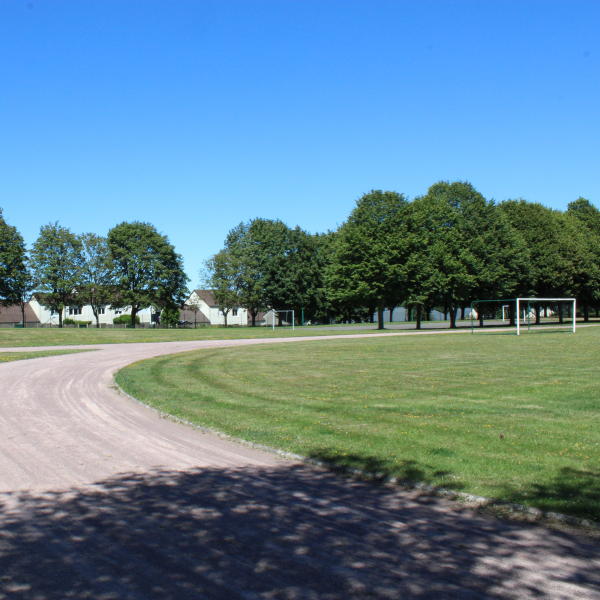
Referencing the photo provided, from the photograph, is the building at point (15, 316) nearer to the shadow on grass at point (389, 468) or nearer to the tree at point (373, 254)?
the tree at point (373, 254)

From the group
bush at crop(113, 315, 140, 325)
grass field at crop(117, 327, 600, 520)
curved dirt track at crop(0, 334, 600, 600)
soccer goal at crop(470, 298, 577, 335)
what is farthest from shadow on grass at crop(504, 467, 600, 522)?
bush at crop(113, 315, 140, 325)

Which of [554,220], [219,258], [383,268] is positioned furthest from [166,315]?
[554,220]

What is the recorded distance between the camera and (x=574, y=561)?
A: 15.3 ft

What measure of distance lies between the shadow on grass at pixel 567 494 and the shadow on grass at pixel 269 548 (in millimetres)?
607

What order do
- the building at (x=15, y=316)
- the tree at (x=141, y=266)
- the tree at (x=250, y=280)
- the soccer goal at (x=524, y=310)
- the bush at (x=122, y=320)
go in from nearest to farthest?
the soccer goal at (x=524, y=310) → the tree at (x=141, y=266) → the tree at (x=250, y=280) → the bush at (x=122, y=320) → the building at (x=15, y=316)

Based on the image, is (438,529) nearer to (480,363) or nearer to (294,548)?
(294,548)

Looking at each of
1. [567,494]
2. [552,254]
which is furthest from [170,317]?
[567,494]

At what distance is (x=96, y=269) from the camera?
82.8 metres

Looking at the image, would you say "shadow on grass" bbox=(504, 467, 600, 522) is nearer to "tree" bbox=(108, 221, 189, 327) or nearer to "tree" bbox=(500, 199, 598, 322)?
"tree" bbox=(500, 199, 598, 322)

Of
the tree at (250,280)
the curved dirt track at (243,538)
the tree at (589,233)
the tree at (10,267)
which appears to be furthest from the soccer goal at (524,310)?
the tree at (10,267)

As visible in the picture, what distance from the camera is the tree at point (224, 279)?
87438 mm

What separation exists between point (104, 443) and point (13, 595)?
207 inches

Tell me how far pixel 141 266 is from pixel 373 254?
Answer: 3612 centimetres

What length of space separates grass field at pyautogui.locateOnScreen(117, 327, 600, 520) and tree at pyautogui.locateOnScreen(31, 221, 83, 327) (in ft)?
214
